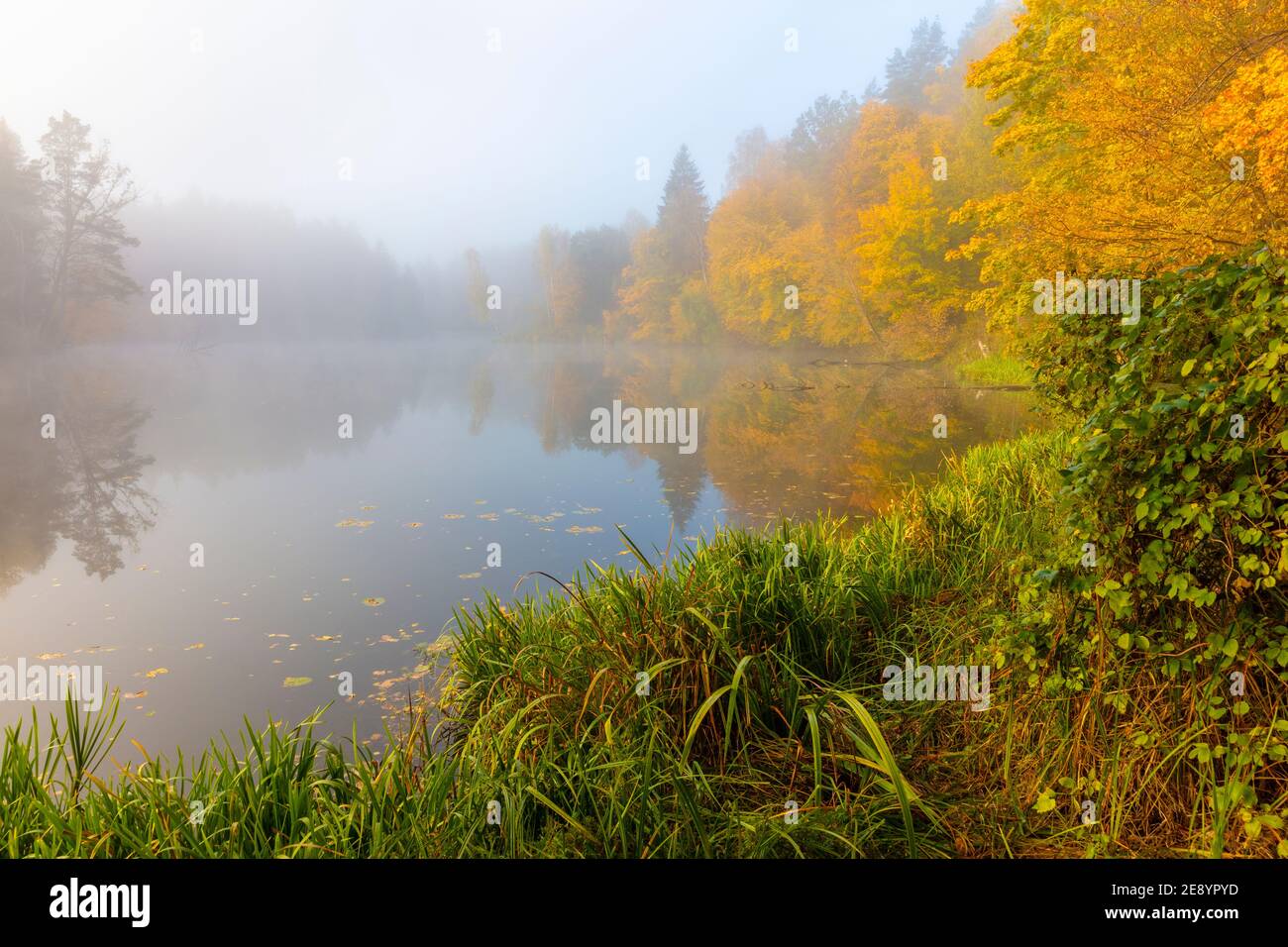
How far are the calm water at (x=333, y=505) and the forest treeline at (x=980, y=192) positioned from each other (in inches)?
146

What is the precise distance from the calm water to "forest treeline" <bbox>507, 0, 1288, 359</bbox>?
12.1ft

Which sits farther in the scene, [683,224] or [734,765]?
[683,224]

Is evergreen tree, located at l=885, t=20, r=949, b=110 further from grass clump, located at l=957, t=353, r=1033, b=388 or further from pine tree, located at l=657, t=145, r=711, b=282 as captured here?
grass clump, located at l=957, t=353, r=1033, b=388

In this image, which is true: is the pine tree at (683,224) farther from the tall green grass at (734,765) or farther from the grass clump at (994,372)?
the tall green grass at (734,765)

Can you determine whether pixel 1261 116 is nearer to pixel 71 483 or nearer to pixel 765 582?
pixel 765 582

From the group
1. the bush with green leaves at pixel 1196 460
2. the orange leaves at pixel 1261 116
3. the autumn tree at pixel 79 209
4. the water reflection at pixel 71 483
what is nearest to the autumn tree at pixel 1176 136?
the orange leaves at pixel 1261 116

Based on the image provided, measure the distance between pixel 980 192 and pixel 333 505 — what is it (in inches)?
1036

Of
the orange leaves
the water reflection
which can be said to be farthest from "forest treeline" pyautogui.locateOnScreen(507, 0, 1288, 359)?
the water reflection

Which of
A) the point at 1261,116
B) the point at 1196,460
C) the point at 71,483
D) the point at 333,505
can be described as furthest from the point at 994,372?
the point at 71,483

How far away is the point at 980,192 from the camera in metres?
27.8

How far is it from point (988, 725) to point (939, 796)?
52cm

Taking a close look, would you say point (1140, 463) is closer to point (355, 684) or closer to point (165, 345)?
point (355, 684)
